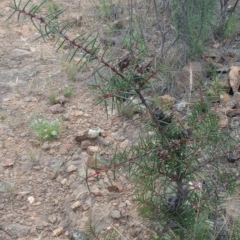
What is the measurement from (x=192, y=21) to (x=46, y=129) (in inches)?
52.1

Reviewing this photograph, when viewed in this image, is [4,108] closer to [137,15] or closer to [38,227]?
[38,227]

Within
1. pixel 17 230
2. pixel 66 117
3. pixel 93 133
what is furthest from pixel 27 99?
pixel 17 230

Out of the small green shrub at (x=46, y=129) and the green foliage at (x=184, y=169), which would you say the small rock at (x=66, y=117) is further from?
the green foliage at (x=184, y=169)

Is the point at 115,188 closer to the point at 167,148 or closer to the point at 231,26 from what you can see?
the point at 167,148

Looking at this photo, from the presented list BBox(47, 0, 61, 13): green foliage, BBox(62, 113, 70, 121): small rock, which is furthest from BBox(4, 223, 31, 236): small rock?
BBox(47, 0, 61, 13): green foliage

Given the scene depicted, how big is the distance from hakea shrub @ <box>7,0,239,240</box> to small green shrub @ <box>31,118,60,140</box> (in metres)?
0.98

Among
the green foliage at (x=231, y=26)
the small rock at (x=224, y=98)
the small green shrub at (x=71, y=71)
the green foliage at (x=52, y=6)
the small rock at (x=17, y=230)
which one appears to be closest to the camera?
the small rock at (x=17, y=230)

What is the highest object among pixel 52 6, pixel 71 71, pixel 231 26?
pixel 231 26

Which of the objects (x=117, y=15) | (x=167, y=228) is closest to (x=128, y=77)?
(x=167, y=228)

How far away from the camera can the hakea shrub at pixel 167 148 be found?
1.49m

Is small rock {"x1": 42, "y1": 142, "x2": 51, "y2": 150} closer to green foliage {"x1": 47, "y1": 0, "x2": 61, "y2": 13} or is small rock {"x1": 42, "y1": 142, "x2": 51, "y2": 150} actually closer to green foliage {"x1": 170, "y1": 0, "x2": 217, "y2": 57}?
green foliage {"x1": 170, "y1": 0, "x2": 217, "y2": 57}

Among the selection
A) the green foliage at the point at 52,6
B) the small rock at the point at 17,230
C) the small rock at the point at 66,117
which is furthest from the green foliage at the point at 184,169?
the green foliage at the point at 52,6

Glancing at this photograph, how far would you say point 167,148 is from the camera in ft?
5.59

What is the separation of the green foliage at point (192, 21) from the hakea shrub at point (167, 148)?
5.35 feet
